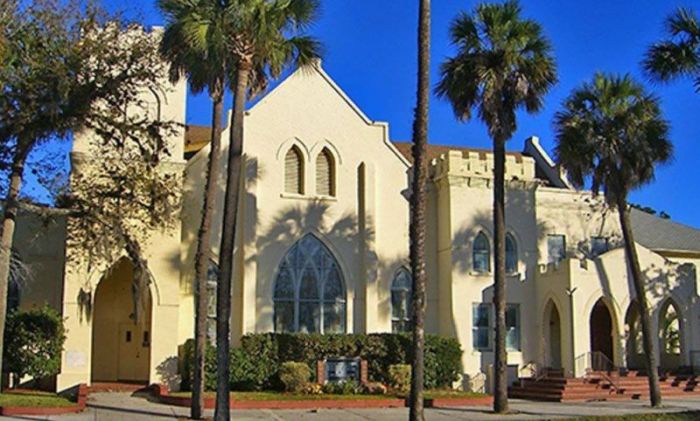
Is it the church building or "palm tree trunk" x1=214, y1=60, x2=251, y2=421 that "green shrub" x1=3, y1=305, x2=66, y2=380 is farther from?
"palm tree trunk" x1=214, y1=60, x2=251, y2=421

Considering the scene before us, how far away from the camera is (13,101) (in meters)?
20.5

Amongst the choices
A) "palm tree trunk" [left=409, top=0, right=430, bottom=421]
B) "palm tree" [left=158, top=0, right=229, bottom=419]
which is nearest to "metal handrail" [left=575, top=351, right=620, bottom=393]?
"palm tree trunk" [left=409, top=0, right=430, bottom=421]

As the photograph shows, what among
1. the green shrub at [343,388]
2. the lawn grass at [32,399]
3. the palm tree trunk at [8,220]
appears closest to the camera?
the palm tree trunk at [8,220]

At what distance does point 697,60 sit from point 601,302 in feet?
39.6

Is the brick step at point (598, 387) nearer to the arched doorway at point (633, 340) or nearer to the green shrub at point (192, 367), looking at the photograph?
the arched doorway at point (633, 340)

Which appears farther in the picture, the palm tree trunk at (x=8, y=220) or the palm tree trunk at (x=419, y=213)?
the palm tree trunk at (x=8, y=220)

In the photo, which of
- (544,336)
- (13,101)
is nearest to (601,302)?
(544,336)

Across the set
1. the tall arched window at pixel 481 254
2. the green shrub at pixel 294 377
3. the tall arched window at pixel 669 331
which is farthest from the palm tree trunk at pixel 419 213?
the tall arched window at pixel 669 331

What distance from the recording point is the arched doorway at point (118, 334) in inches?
1219

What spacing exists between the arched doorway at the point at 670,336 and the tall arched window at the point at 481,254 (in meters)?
6.68

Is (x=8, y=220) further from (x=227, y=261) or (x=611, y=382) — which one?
(x=611, y=382)

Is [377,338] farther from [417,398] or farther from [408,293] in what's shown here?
[417,398]

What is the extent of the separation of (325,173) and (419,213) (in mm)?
12612

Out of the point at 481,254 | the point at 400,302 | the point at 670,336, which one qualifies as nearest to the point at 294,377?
the point at 400,302
